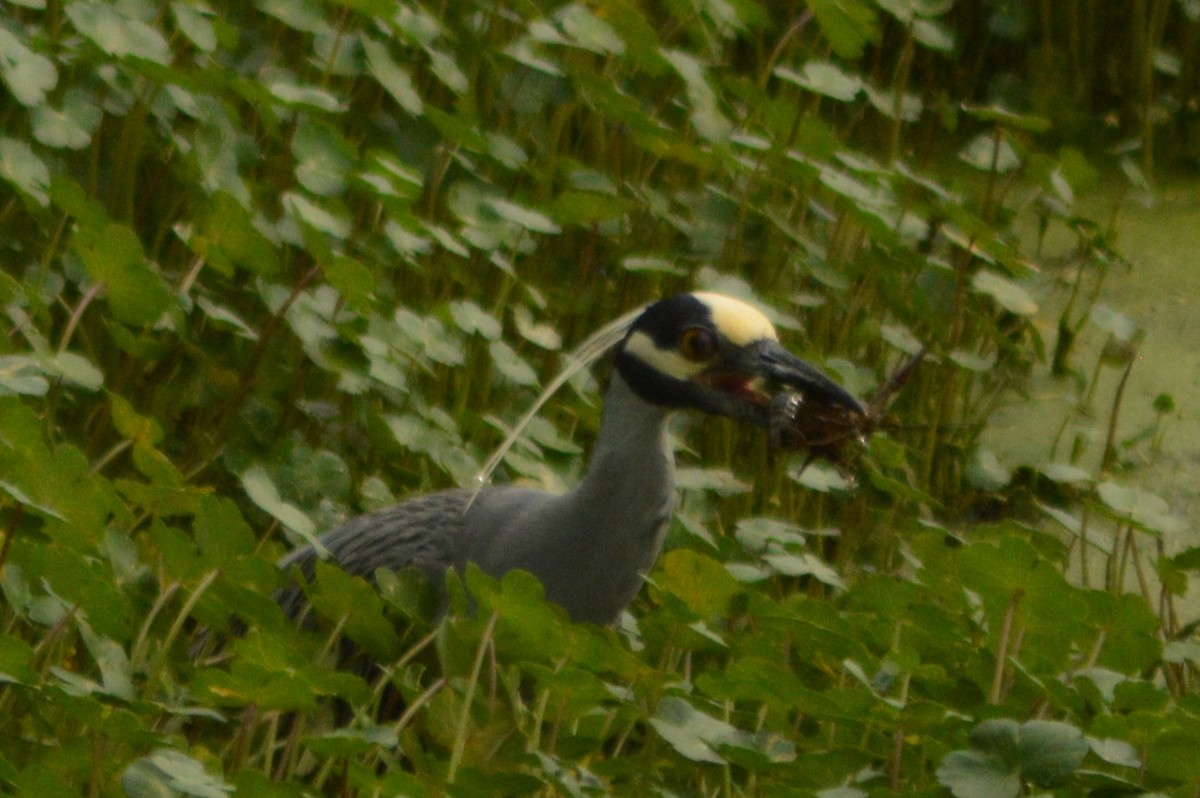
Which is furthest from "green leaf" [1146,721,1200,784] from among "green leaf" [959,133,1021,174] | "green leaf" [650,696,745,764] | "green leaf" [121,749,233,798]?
"green leaf" [959,133,1021,174]

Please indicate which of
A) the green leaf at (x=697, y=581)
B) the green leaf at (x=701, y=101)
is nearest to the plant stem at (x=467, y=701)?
the green leaf at (x=697, y=581)

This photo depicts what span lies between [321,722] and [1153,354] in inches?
102

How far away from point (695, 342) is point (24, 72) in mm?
1188

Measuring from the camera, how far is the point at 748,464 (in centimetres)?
389

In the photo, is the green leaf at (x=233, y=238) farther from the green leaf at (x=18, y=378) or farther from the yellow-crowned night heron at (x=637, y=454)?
the yellow-crowned night heron at (x=637, y=454)

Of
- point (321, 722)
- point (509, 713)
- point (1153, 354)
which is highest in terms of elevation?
point (1153, 354)

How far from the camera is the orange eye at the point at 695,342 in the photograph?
2803 millimetres

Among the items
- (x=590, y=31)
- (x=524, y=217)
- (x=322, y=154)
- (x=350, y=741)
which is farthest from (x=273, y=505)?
(x=590, y=31)

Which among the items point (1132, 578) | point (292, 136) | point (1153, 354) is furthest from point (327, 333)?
point (1153, 354)

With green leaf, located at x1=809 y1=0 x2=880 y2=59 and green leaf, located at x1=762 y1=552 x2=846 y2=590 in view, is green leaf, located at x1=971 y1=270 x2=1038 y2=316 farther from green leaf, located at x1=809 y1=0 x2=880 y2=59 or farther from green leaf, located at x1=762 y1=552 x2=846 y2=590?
green leaf, located at x1=762 y1=552 x2=846 y2=590

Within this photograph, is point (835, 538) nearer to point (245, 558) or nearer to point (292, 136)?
point (292, 136)

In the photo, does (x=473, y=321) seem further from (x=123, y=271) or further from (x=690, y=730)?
(x=690, y=730)

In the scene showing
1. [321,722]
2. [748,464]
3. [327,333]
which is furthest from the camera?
[748,464]

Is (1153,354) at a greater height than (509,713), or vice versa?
(1153,354)
